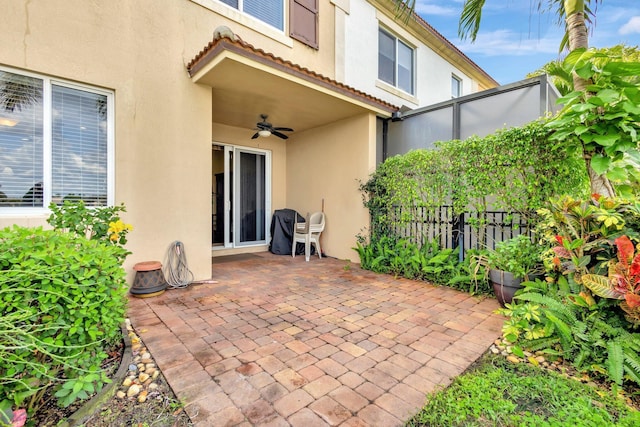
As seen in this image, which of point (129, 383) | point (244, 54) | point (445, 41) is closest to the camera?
point (129, 383)

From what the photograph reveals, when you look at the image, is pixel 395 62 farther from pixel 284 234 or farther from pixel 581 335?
pixel 581 335

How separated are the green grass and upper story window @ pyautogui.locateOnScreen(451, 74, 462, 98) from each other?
10.5 metres

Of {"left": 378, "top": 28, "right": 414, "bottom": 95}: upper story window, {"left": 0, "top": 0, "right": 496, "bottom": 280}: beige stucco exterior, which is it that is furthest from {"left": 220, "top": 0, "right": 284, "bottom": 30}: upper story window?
{"left": 378, "top": 28, "right": 414, "bottom": 95}: upper story window

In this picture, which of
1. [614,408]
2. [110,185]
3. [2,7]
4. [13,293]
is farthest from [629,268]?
[2,7]

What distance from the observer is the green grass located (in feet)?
5.89

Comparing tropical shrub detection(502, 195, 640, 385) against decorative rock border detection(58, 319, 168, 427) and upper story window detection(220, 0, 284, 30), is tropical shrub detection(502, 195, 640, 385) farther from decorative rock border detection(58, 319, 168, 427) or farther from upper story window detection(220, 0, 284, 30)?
upper story window detection(220, 0, 284, 30)

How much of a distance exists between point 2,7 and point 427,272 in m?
6.56

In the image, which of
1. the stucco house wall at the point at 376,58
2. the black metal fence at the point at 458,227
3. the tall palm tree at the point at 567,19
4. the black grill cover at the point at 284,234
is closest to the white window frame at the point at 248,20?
the stucco house wall at the point at 376,58

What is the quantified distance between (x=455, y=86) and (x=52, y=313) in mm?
12471

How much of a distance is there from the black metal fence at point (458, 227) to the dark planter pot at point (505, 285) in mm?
879

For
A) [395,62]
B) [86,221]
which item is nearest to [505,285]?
[86,221]

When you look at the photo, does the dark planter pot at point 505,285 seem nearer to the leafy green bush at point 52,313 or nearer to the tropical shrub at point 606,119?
the tropical shrub at point 606,119

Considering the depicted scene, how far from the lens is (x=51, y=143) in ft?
12.4

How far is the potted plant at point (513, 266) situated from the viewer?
356 centimetres
